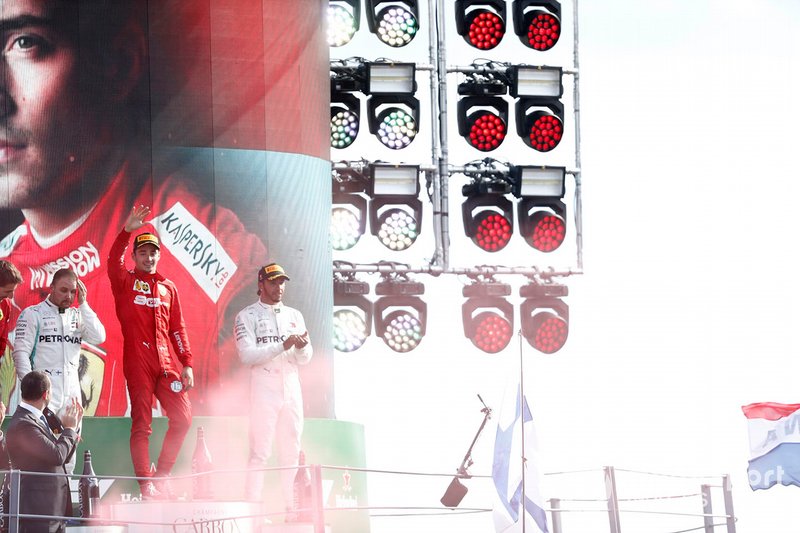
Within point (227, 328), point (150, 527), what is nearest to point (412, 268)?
point (227, 328)

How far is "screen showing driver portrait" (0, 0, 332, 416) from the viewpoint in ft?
49.2

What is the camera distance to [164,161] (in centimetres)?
1537

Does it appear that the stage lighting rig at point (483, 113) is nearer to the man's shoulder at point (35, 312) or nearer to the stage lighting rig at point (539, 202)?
the stage lighting rig at point (539, 202)

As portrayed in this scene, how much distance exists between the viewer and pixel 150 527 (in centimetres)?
1194

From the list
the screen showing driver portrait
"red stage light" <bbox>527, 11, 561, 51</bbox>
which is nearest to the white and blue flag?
the screen showing driver portrait

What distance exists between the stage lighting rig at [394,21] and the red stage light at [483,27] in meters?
0.72

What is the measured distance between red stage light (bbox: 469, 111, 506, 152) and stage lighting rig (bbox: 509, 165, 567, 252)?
386 millimetres

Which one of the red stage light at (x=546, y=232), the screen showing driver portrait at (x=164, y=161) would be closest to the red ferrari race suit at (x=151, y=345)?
the screen showing driver portrait at (x=164, y=161)

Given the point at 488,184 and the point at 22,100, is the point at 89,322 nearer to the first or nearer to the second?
the point at 22,100

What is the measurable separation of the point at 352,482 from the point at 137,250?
3884mm

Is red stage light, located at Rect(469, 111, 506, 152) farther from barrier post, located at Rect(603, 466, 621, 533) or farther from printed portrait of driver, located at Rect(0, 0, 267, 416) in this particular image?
barrier post, located at Rect(603, 466, 621, 533)

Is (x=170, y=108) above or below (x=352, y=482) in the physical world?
above

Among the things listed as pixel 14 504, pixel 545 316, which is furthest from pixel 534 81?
pixel 14 504

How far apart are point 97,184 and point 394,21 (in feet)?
12.9
